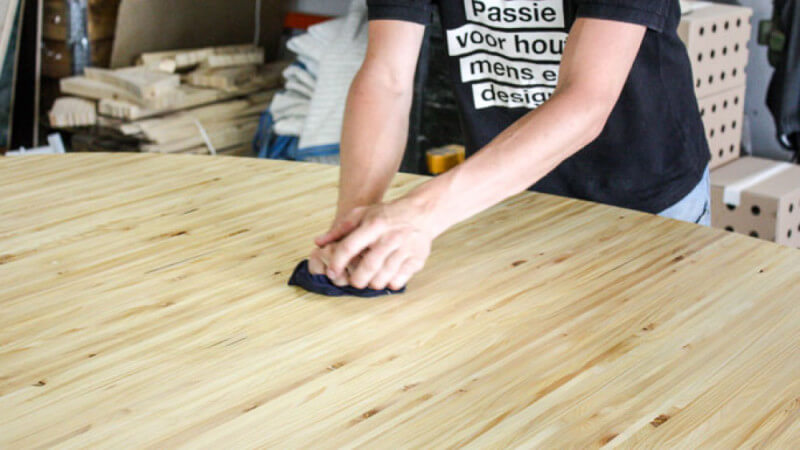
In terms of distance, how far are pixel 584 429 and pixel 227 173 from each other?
0.92 meters

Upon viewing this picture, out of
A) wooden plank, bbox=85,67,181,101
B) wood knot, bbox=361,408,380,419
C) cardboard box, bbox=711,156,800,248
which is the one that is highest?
wood knot, bbox=361,408,380,419

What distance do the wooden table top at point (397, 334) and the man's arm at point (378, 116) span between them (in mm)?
105

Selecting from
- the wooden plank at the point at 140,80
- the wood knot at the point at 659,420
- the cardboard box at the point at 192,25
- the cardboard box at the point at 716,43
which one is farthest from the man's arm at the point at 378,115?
the cardboard box at the point at 192,25

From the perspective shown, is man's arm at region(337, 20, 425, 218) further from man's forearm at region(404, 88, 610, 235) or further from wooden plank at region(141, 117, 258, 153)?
wooden plank at region(141, 117, 258, 153)

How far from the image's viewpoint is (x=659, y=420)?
79cm

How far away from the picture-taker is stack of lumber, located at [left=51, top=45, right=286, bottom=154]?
3270 mm

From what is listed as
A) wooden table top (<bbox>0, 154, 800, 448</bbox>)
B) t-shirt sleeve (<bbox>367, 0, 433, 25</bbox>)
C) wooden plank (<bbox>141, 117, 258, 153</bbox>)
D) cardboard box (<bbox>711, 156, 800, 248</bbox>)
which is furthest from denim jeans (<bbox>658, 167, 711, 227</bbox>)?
wooden plank (<bbox>141, 117, 258, 153</bbox>)

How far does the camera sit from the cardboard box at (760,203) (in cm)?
263

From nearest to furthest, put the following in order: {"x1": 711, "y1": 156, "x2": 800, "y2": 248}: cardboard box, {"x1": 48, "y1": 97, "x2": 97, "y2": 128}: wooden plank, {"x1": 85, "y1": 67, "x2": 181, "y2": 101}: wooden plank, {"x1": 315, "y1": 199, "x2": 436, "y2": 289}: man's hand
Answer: {"x1": 315, "y1": 199, "x2": 436, "y2": 289}: man's hand → {"x1": 711, "y1": 156, "x2": 800, "y2": 248}: cardboard box → {"x1": 85, "y1": 67, "x2": 181, "y2": 101}: wooden plank → {"x1": 48, "y1": 97, "x2": 97, "y2": 128}: wooden plank

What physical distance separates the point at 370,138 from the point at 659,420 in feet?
2.07

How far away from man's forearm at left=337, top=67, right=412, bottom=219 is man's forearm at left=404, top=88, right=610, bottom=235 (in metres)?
0.18

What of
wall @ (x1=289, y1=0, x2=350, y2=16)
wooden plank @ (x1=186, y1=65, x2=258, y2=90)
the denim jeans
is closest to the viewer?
the denim jeans

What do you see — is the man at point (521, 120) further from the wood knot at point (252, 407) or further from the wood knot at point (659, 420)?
the wood knot at point (659, 420)

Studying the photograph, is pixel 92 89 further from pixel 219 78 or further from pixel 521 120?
pixel 521 120
